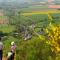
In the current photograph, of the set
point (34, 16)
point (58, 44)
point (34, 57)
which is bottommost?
point (34, 16)

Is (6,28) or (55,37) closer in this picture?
(55,37)

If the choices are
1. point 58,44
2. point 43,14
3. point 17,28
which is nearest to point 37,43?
point 58,44

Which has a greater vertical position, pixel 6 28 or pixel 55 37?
pixel 55 37

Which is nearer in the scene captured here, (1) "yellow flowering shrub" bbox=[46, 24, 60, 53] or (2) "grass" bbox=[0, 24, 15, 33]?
(1) "yellow flowering shrub" bbox=[46, 24, 60, 53]

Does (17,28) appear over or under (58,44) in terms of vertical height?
under

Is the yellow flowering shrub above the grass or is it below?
above

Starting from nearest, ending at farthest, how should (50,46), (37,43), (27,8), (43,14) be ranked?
(50,46) → (37,43) → (43,14) → (27,8)

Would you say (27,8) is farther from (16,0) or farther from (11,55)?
(11,55)

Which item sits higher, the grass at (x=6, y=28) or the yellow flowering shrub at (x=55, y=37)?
the yellow flowering shrub at (x=55, y=37)

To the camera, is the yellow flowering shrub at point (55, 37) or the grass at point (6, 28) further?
the grass at point (6, 28)

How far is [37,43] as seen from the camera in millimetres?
6234

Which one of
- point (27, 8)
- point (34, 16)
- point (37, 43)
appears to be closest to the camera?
point (37, 43)

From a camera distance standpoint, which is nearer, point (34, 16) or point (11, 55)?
point (11, 55)

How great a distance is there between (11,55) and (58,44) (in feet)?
3.99
